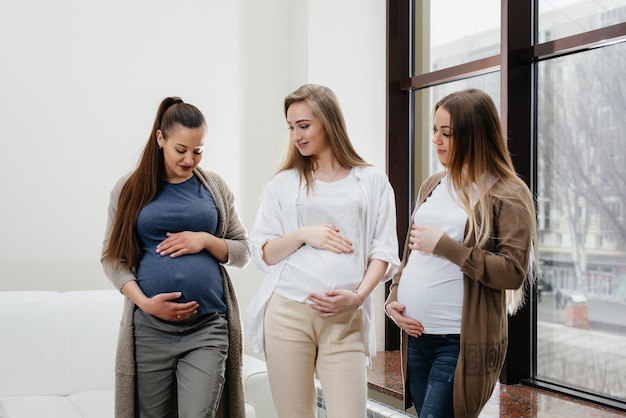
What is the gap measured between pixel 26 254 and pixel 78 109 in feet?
2.43

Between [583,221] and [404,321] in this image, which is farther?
[583,221]

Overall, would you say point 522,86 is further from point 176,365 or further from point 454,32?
point 176,365

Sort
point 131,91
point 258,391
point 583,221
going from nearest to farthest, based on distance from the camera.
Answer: point 258,391 < point 583,221 < point 131,91

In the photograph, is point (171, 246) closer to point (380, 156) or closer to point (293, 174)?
point (293, 174)

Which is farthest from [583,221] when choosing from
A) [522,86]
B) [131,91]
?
[131,91]

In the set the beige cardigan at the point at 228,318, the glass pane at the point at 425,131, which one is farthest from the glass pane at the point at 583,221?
the beige cardigan at the point at 228,318

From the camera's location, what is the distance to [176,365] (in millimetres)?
1905

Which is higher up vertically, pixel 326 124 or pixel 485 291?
pixel 326 124

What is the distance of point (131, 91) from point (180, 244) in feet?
5.20

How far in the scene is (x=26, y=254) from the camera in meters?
2.95

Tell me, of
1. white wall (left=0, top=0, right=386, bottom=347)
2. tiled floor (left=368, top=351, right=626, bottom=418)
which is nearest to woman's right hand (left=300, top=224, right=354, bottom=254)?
tiled floor (left=368, top=351, right=626, bottom=418)

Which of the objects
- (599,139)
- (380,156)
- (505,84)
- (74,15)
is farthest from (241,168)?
(599,139)

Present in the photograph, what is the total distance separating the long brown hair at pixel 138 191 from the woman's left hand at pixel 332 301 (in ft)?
1.98

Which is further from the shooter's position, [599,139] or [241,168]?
[241,168]
